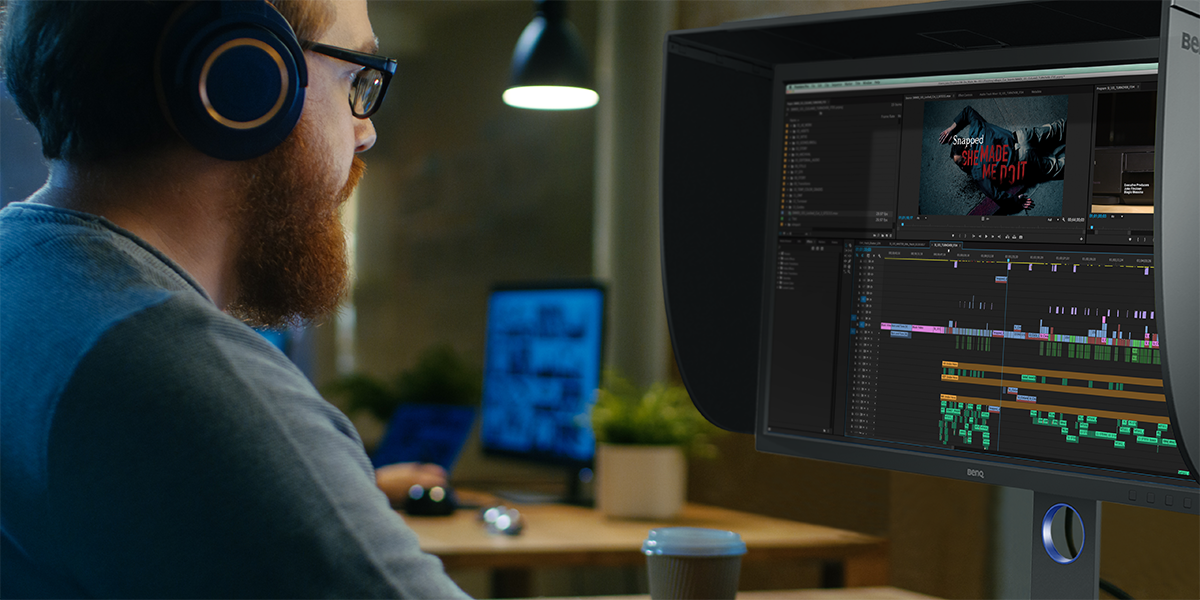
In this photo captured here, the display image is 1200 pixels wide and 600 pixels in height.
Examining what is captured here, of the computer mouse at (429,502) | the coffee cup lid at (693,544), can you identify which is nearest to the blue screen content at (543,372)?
the computer mouse at (429,502)

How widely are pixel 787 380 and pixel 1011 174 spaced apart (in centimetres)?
30

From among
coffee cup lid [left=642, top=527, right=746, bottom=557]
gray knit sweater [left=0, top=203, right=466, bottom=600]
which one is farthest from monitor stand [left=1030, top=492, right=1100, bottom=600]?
gray knit sweater [left=0, top=203, right=466, bottom=600]

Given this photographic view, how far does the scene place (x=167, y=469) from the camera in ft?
1.64

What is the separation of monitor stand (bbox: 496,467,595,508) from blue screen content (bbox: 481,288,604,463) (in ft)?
0.23

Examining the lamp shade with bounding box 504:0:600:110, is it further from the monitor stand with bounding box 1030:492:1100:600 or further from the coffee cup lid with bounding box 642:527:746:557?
the monitor stand with bounding box 1030:492:1100:600

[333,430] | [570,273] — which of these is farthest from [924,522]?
[570,273]

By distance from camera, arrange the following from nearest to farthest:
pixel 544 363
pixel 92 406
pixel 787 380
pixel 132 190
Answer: pixel 92 406
pixel 132 190
pixel 787 380
pixel 544 363

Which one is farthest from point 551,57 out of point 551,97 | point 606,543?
point 606,543

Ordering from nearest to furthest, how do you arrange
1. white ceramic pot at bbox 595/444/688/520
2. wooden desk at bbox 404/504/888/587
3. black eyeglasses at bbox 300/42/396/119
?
black eyeglasses at bbox 300/42/396/119 → wooden desk at bbox 404/504/888/587 → white ceramic pot at bbox 595/444/688/520

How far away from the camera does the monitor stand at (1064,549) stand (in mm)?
854

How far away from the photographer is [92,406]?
0.50 m

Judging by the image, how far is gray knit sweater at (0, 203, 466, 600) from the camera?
1.63 ft

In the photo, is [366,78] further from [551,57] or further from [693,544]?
[551,57]

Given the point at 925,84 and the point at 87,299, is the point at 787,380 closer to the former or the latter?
the point at 925,84
